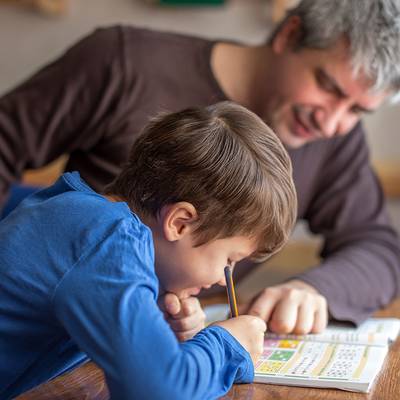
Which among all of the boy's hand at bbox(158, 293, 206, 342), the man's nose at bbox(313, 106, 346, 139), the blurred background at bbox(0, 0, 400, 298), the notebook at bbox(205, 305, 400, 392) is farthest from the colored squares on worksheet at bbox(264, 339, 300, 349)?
the blurred background at bbox(0, 0, 400, 298)

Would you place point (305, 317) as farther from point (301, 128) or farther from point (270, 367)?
point (301, 128)

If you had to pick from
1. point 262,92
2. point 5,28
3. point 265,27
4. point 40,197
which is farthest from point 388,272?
point 5,28

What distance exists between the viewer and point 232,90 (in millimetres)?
1745

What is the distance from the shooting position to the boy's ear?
3.22 feet

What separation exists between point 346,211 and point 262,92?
15.1 inches

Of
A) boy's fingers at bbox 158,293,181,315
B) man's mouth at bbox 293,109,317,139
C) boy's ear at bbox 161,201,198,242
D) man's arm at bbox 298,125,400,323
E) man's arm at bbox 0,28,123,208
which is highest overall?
boy's ear at bbox 161,201,198,242

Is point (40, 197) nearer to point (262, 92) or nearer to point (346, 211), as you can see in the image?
point (262, 92)

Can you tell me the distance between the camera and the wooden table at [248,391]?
1.01m

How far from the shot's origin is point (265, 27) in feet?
9.21

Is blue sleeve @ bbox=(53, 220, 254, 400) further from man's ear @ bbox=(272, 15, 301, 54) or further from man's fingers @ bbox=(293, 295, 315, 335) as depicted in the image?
man's ear @ bbox=(272, 15, 301, 54)

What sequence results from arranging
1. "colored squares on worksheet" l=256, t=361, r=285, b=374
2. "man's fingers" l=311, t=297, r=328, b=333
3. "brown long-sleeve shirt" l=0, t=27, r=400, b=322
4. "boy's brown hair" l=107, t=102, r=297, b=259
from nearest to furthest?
"boy's brown hair" l=107, t=102, r=297, b=259
"colored squares on worksheet" l=256, t=361, r=285, b=374
"man's fingers" l=311, t=297, r=328, b=333
"brown long-sleeve shirt" l=0, t=27, r=400, b=322

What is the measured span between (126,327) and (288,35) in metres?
1.05

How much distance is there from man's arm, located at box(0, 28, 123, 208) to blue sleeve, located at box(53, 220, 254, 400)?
2.64ft

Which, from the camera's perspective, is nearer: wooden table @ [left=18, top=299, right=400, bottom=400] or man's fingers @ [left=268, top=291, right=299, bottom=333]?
wooden table @ [left=18, top=299, right=400, bottom=400]
